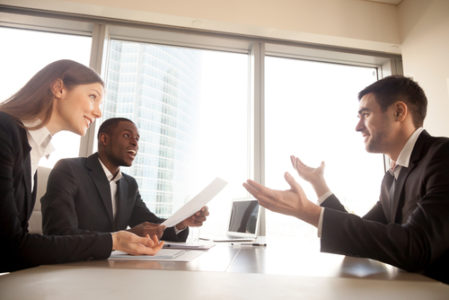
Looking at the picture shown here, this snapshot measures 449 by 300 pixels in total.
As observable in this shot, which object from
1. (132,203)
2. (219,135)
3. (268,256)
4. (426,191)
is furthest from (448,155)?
(219,135)

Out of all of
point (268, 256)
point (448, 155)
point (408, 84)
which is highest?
point (408, 84)

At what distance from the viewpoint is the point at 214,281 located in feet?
2.18

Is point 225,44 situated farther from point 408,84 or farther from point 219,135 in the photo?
point 408,84

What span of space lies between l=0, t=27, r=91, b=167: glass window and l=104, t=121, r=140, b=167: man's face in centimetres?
99

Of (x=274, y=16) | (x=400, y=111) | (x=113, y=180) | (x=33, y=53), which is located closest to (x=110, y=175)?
(x=113, y=180)

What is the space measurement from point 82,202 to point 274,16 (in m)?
2.43

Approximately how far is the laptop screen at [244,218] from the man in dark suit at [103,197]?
0.39 m

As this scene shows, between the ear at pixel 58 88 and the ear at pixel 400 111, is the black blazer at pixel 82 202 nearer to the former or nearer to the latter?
the ear at pixel 58 88

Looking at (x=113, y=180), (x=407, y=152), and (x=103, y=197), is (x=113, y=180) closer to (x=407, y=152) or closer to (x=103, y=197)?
(x=103, y=197)

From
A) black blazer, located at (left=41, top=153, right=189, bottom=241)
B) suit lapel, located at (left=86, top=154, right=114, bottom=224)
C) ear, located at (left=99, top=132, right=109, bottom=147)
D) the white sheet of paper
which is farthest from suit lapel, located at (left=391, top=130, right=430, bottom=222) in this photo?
ear, located at (left=99, top=132, right=109, bottom=147)

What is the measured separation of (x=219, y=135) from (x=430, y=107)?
2.05 meters

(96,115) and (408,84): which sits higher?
(408,84)

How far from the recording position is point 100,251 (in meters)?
0.90

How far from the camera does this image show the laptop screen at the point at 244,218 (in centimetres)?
188
